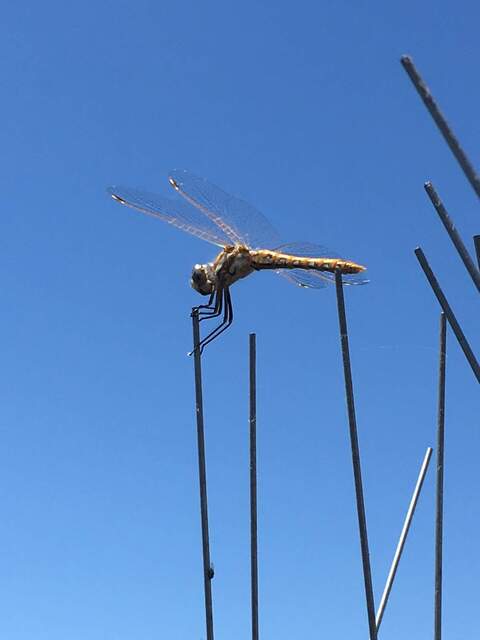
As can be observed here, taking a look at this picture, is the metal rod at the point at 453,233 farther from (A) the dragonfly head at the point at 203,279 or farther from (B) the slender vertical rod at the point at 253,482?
(A) the dragonfly head at the point at 203,279

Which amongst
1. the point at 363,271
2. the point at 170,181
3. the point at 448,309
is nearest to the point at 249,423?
the point at 448,309

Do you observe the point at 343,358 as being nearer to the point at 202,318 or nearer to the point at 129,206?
the point at 202,318

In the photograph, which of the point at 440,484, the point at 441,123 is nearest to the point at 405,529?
the point at 440,484

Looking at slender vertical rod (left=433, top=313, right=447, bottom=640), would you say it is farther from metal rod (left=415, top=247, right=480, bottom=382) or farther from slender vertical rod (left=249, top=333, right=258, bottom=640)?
slender vertical rod (left=249, top=333, right=258, bottom=640)

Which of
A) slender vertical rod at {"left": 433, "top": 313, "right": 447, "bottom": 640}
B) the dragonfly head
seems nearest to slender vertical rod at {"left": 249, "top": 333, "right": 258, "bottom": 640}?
slender vertical rod at {"left": 433, "top": 313, "right": 447, "bottom": 640}

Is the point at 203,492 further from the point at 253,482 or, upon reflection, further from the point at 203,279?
the point at 203,279
